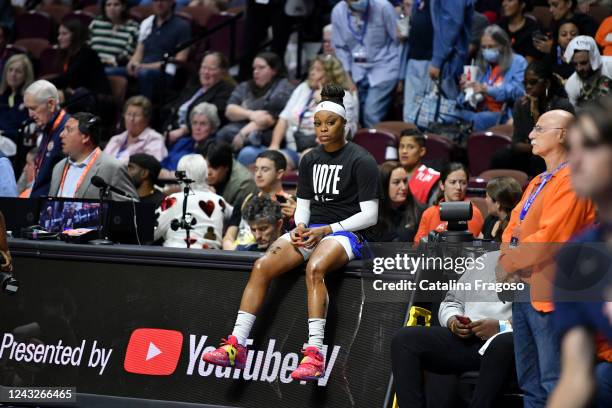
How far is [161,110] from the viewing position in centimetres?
1267

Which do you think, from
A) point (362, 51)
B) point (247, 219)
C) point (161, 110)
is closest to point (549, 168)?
point (247, 219)

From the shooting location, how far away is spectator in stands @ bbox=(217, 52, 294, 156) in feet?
36.7

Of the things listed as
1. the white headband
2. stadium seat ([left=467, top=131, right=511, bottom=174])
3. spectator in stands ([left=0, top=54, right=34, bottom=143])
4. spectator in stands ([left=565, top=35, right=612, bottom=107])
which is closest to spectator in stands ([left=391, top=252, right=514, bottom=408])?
the white headband

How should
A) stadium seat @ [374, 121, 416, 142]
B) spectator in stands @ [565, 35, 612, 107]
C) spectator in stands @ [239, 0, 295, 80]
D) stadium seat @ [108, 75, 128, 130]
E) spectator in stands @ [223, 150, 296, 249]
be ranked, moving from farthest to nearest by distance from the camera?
1. stadium seat @ [108, 75, 128, 130]
2. spectator in stands @ [239, 0, 295, 80]
3. stadium seat @ [374, 121, 416, 142]
4. spectator in stands @ [565, 35, 612, 107]
5. spectator in stands @ [223, 150, 296, 249]

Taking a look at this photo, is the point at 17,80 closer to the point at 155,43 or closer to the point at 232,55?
the point at 155,43

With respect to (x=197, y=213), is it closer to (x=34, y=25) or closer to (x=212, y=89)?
(x=212, y=89)

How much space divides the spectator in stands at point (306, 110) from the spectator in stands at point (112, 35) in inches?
127

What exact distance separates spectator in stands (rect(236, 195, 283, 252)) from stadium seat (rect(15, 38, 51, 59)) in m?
7.12

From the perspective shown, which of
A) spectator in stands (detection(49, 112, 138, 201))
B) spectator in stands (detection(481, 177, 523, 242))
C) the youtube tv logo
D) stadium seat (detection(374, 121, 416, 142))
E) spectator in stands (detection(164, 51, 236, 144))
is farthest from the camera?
spectator in stands (detection(164, 51, 236, 144))

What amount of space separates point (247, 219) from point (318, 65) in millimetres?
2991

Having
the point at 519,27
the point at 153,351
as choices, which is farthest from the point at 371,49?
the point at 153,351

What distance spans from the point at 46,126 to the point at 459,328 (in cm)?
409

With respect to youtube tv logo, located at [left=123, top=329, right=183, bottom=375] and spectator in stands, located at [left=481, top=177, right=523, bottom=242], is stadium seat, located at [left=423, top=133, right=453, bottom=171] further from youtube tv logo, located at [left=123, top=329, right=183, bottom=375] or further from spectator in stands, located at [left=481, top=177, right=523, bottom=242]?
youtube tv logo, located at [left=123, top=329, right=183, bottom=375]

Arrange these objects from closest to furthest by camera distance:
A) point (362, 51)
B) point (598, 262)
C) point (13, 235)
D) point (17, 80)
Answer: point (598, 262), point (13, 235), point (362, 51), point (17, 80)
